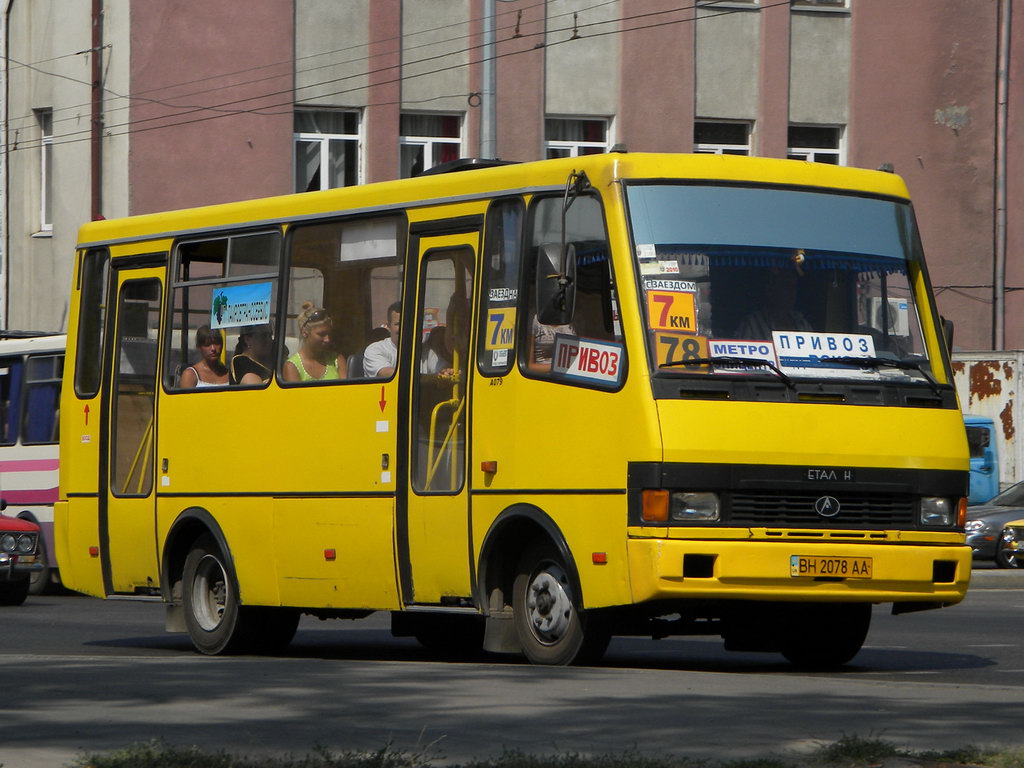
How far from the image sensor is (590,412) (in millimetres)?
11984

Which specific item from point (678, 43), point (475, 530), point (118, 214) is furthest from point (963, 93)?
point (475, 530)

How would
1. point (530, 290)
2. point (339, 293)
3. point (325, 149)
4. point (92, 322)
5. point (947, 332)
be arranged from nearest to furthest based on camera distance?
point (530, 290)
point (947, 332)
point (339, 293)
point (92, 322)
point (325, 149)

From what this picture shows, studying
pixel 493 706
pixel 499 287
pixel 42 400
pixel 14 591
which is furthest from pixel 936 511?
pixel 42 400

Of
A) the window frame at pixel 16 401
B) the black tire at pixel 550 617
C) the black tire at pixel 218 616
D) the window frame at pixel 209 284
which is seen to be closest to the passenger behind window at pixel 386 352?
the window frame at pixel 209 284

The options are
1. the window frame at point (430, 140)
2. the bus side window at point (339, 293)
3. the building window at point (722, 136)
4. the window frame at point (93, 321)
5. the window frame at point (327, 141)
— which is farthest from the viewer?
the building window at point (722, 136)

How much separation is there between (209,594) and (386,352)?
2.54 metres

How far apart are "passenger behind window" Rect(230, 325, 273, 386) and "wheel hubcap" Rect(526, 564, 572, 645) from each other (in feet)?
9.58

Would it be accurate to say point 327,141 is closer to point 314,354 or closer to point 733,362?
point 314,354

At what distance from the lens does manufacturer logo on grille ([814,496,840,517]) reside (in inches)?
472

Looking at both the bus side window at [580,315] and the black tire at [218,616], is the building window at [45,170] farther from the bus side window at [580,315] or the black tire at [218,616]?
the bus side window at [580,315]

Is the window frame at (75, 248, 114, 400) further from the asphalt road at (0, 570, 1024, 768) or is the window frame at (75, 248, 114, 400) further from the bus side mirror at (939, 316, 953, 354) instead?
the bus side mirror at (939, 316, 953, 354)

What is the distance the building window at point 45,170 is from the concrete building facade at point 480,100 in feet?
0.16

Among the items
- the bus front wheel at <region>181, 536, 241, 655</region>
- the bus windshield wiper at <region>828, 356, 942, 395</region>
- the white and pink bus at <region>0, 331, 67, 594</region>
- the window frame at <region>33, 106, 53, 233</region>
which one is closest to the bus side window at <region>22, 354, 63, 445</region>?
the white and pink bus at <region>0, 331, 67, 594</region>

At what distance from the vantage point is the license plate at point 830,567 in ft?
38.9
